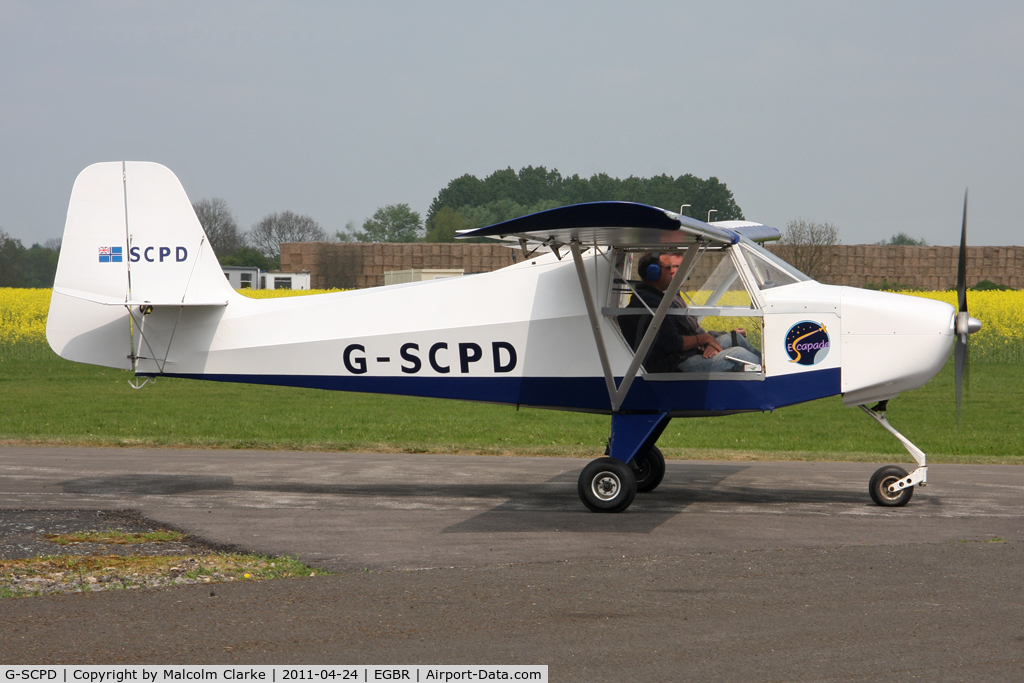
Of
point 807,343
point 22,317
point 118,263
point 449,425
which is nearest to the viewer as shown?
point 807,343

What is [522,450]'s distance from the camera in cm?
1433

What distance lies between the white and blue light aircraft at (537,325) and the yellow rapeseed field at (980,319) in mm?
21660

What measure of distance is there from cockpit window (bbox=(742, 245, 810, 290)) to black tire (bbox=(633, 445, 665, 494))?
7.70 ft

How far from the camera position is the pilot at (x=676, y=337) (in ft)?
30.6

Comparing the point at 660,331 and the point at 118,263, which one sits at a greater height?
the point at 118,263

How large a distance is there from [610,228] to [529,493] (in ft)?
11.9

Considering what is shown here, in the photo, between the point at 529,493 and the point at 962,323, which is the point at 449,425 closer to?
the point at 529,493

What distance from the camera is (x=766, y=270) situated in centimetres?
939

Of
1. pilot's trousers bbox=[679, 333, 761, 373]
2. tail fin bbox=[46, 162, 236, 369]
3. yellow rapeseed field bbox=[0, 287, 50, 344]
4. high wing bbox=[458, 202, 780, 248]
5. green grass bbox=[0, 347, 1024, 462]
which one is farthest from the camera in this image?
yellow rapeseed field bbox=[0, 287, 50, 344]

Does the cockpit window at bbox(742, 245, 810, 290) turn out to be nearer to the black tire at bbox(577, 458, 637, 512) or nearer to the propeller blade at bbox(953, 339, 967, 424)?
the propeller blade at bbox(953, 339, 967, 424)

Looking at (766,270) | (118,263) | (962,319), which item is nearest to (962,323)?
(962,319)

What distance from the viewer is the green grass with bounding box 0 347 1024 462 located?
1492cm

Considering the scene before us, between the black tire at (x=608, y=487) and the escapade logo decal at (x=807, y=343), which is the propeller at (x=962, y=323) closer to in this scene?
the escapade logo decal at (x=807, y=343)

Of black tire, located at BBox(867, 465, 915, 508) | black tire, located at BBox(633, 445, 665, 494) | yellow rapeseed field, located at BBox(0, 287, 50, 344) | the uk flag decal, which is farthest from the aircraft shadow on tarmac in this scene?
yellow rapeseed field, located at BBox(0, 287, 50, 344)
